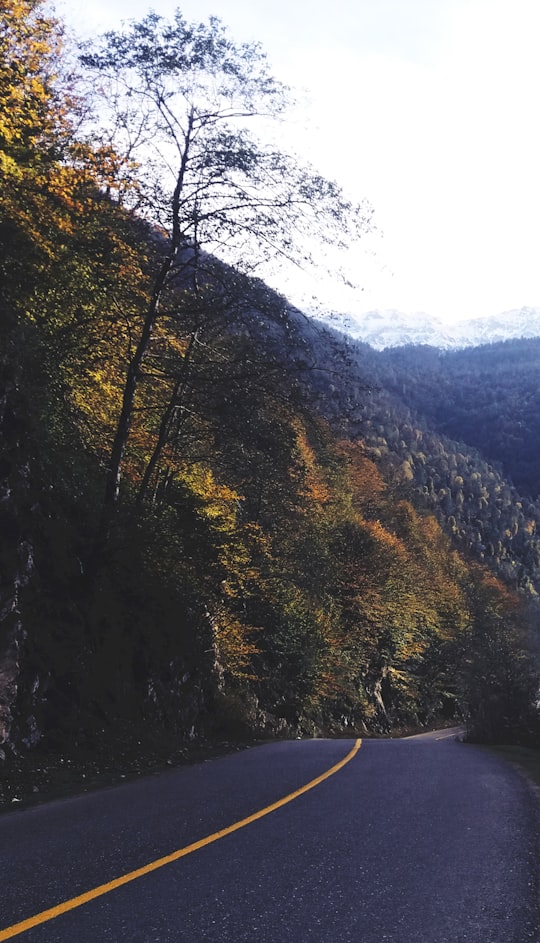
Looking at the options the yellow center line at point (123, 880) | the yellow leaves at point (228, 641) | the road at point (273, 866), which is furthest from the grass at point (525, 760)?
the yellow leaves at point (228, 641)

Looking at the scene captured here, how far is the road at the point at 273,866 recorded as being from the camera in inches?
153

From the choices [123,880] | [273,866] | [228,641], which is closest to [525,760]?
[228,641]

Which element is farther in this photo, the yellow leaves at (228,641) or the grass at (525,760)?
the yellow leaves at (228,641)

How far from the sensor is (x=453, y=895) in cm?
455

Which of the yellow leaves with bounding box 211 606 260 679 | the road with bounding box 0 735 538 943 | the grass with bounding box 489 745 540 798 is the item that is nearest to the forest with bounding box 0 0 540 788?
the yellow leaves with bounding box 211 606 260 679

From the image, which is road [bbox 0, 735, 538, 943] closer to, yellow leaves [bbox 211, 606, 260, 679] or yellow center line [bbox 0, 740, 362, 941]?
yellow center line [bbox 0, 740, 362, 941]

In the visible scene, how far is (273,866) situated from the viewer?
16.5 feet

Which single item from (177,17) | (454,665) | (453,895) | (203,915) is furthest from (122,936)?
(454,665)

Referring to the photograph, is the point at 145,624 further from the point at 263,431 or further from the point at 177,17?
the point at 177,17

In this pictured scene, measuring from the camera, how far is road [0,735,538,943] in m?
3.89

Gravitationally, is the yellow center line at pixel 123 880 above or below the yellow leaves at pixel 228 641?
above

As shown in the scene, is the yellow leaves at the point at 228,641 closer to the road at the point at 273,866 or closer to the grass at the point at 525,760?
the grass at the point at 525,760

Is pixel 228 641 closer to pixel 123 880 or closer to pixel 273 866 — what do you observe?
pixel 273 866

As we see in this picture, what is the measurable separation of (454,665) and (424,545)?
87.7ft
